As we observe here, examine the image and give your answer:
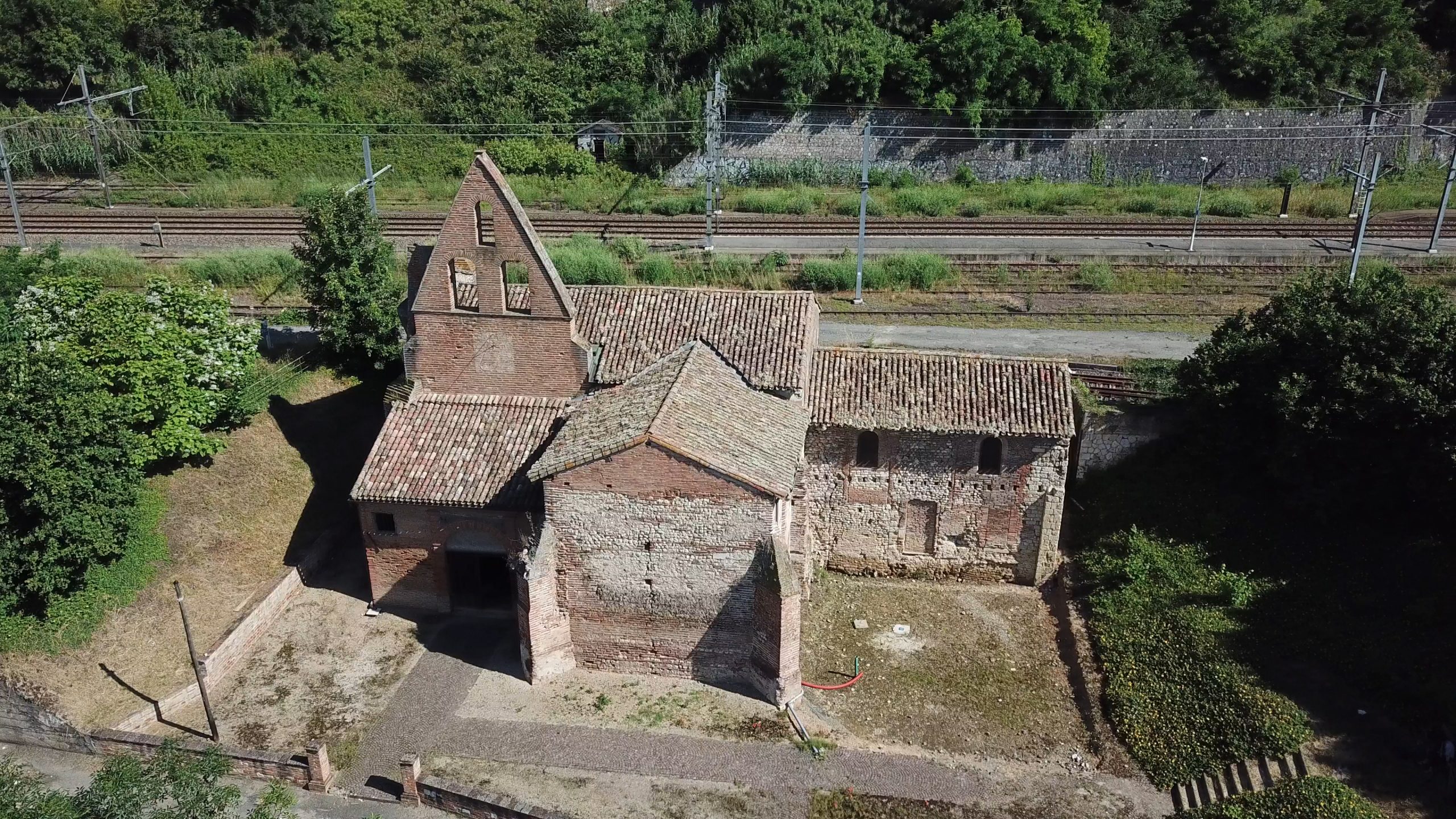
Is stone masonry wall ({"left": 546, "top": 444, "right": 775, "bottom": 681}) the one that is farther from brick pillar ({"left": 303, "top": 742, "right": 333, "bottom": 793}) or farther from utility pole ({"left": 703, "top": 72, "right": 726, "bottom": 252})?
utility pole ({"left": 703, "top": 72, "right": 726, "bottom": 252})

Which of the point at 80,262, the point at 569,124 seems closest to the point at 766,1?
the point at 569,124

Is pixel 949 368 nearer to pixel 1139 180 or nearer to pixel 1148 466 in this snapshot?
pixel 1148 466

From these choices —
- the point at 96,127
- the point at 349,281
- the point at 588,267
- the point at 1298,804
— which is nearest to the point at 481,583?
the point at 349,281

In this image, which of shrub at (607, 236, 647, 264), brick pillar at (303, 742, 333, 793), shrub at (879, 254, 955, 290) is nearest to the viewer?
brick pillar at (303, 742, 333, 793)

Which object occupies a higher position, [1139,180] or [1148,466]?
[1139,180]

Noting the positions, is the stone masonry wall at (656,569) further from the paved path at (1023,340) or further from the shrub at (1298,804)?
the paved path at (1023,340)

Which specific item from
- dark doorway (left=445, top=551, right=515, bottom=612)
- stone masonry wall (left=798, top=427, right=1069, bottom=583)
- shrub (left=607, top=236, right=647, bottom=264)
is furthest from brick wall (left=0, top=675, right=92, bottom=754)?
shrub (left=607, top=236, right=647, bottom=264)

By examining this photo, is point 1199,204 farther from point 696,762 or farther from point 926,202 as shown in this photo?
point 696,762
